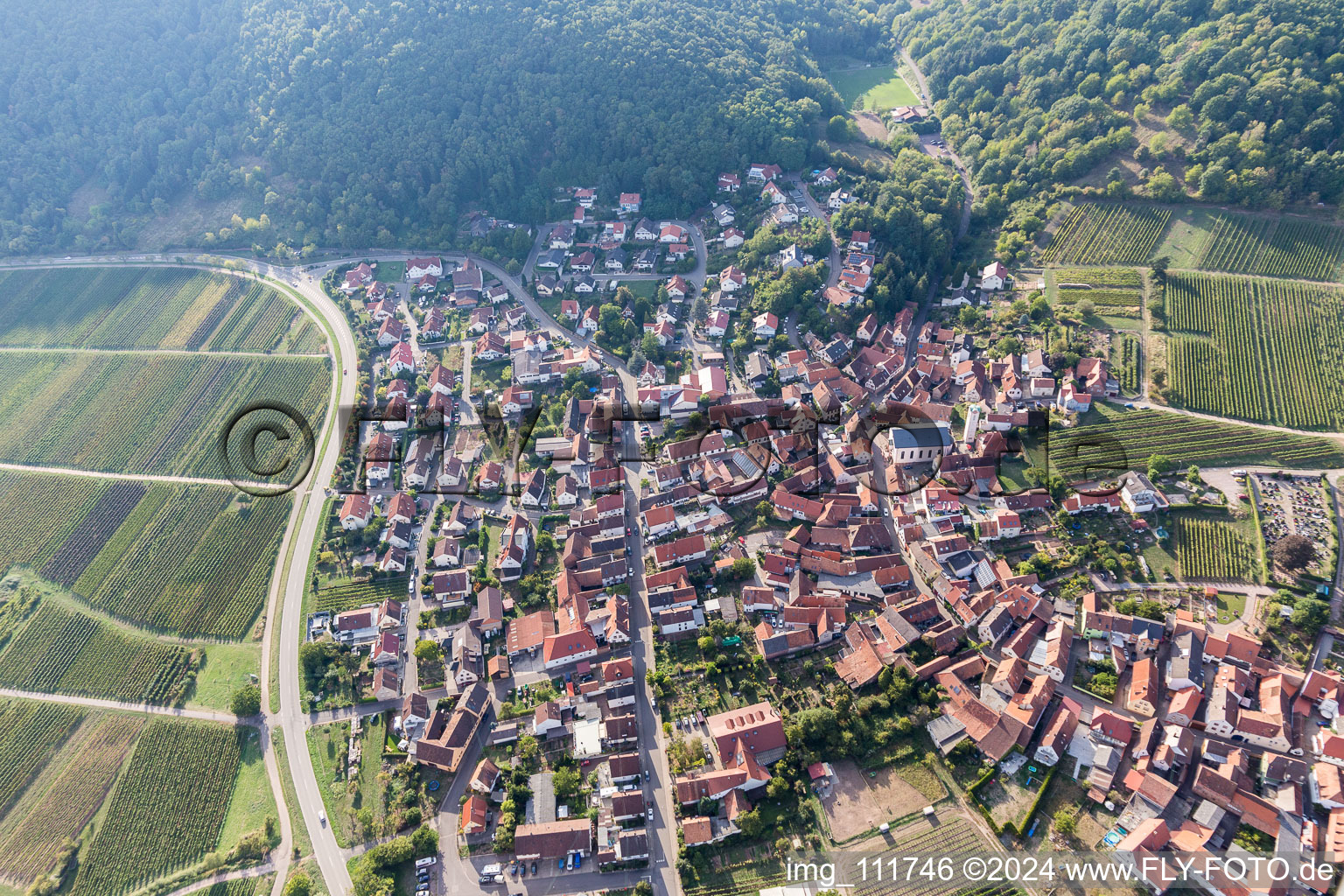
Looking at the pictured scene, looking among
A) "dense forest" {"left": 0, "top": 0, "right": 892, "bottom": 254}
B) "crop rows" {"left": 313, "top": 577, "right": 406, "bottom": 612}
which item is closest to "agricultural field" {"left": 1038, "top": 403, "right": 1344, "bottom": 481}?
"dense forest" {"left": 0, "top": 0, "right": 892, "bottom": 254}

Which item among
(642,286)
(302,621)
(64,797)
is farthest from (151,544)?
(642,286)

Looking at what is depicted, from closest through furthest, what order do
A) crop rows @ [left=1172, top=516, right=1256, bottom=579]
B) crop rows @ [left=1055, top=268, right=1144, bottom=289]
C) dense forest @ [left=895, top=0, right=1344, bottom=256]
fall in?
crop rows @ [left=1172, top=516, right=1256, bottom=579]
crop rows @ [left=1055, top=268, right=1144, bottom=289]
dense forest @ [left=895, top=0, right=1344, bottom=256]

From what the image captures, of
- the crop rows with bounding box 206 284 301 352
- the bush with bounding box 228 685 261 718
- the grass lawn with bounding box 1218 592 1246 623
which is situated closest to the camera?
the grass lawn with bounding box 1218 592 1246 623

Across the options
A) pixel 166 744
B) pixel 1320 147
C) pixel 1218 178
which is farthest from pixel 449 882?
pixel 1320 147

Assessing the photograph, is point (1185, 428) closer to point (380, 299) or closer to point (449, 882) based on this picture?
point (449, 882)

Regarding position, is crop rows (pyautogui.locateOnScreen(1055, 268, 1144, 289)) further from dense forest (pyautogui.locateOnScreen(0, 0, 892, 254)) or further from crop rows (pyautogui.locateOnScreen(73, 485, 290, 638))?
crop rows (pyautogui.locateOnScreen(73, 485, 290, 638))

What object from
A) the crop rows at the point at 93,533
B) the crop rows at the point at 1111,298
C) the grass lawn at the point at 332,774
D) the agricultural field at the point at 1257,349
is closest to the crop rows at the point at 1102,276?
the crop rows at the point at 1111,298
